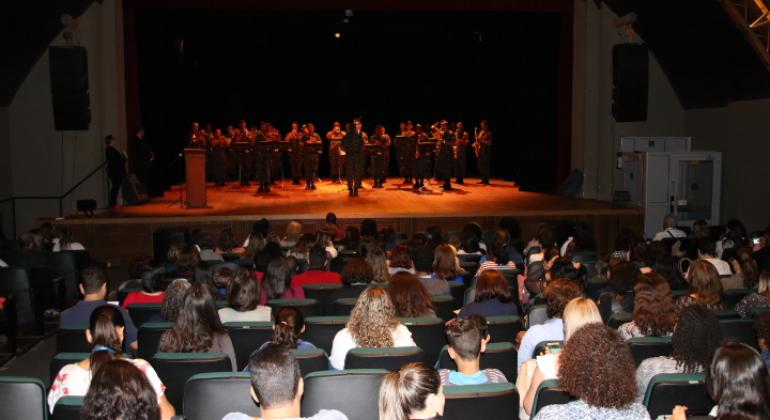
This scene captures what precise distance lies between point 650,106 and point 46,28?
11.3 meters

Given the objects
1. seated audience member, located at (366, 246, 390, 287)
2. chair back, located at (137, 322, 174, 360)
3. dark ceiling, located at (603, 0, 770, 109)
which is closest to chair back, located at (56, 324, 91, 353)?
chair back, located at (137, 322, 174, 360)

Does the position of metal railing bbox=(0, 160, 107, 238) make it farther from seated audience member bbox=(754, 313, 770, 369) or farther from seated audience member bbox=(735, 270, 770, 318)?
seated audience member bbox=(754, 313, 770, 369)

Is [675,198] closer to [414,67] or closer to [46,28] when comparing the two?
[414,67]

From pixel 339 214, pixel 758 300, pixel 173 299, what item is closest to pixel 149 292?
pixel 173 299

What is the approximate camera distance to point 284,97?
70.4 ft

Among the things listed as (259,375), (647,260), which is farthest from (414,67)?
(259,375)

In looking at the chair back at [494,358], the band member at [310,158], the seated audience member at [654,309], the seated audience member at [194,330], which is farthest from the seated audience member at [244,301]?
the band member at [310,158]

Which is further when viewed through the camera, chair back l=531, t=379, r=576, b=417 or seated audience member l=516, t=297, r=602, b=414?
seated audience member l=516, t=297, r=602, b=414

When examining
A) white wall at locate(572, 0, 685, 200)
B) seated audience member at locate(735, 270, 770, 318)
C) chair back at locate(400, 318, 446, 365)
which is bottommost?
chair back at locate(400, 318, 446, 365)

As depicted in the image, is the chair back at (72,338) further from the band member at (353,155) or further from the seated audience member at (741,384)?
the band member at (353,155)

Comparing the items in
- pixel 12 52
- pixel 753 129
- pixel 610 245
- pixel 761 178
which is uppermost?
pixel 12 52

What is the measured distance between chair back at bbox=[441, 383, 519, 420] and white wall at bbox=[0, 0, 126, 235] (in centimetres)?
1265

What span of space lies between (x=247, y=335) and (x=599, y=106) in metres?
12.2

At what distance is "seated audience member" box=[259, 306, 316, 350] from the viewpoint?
398cm
